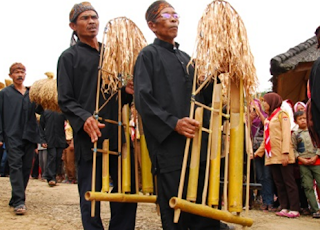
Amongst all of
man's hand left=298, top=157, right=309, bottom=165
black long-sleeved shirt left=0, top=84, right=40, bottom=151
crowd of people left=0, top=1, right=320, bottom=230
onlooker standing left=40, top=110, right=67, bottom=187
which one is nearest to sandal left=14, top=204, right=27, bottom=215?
black long-sleeved shirt left=0, top=84, right=40, bottom=151

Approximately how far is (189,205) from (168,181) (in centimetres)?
42

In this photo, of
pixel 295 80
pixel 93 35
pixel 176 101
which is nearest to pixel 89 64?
pixel 93 35

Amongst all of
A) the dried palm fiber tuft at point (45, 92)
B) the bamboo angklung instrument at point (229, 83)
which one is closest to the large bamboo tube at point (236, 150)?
the bamboo angklung instrument at point (229, 83)

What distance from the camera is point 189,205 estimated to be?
3.46 m

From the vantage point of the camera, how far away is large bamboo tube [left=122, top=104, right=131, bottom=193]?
4.38 metres

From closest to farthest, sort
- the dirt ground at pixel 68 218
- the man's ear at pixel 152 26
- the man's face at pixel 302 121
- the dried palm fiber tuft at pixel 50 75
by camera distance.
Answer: the man's ear at pixel 152 26, the dirt ground at pixel 68 218, the man's face at pixel 302 121, the dried palm fiber tuft at pixel 50 75

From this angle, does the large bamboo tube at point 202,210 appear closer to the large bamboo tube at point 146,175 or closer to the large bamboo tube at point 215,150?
the large bamboo tube at point 215,150

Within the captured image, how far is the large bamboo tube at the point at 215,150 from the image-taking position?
3709 millimetres

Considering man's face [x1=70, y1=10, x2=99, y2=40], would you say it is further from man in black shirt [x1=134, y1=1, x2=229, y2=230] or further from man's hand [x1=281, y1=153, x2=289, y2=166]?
man's hand [x1=281, y1=153, x2=289, y2=166]

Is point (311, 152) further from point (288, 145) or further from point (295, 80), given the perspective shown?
point (295, 80)

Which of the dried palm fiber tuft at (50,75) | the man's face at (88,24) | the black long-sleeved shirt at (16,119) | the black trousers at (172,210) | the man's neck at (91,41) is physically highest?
the dried palm fiber tuft at (50,75)

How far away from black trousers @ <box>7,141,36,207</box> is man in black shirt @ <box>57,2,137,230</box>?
2991 mm

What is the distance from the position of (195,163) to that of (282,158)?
4.23 m

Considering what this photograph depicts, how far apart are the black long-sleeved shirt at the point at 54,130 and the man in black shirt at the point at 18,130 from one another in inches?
162
